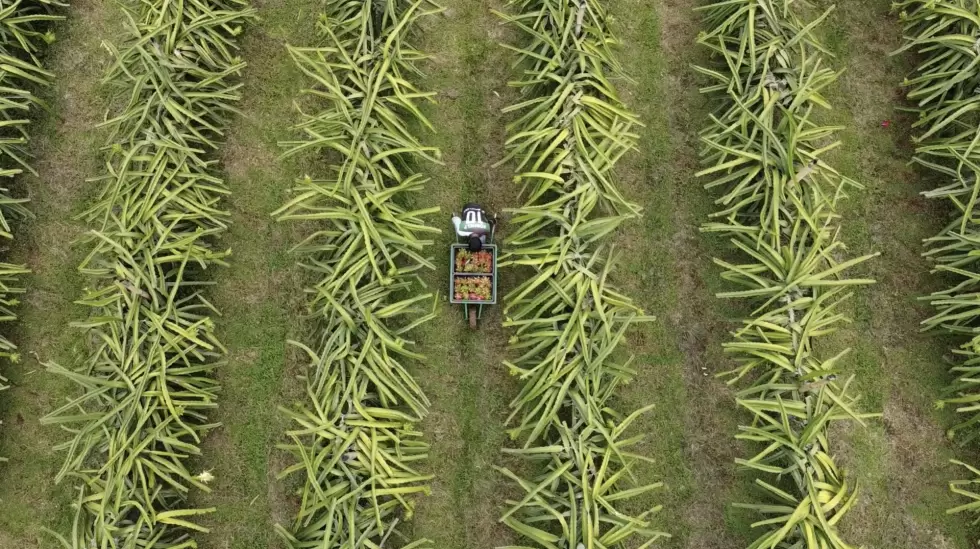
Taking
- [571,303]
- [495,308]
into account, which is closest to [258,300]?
[495,308]

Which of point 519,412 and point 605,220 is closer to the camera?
point 605,220

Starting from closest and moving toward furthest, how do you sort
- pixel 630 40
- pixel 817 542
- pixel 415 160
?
pixel 817 542, pixel 415 160, pixel 630 40

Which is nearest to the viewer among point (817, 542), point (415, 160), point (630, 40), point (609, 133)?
point (817, 542)

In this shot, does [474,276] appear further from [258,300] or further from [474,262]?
[258,300]

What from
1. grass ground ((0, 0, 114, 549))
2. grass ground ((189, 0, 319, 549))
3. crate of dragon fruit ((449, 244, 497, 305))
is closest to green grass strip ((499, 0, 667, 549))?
crate of dragon fruit ((449, 244, 497, 305))

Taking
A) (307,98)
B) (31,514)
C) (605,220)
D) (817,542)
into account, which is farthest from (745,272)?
(31,514)

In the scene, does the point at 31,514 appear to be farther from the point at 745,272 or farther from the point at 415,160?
the point at 745,272

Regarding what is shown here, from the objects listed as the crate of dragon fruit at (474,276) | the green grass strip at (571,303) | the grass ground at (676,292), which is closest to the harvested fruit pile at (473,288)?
the crate of dragon fruit at (474,276)

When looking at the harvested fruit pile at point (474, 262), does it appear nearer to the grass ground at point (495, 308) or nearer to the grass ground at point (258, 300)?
the grass ground at point (495, 308)
